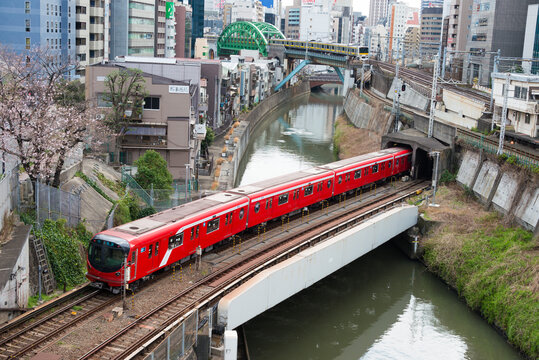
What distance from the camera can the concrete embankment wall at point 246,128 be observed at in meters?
36.0

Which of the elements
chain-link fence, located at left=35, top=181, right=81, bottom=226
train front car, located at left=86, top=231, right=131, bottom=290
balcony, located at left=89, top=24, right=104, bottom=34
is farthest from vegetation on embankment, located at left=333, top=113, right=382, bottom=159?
train front car, located at left=86, top=231, right=131, bottom=290

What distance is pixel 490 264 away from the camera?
75.2 feet

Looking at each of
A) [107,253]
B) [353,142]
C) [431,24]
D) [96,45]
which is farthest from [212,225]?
[431,24]

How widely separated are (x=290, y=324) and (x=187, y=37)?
262 ft

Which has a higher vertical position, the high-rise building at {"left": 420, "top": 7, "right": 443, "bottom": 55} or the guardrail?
the high-rise building at {"left": 420, "top": 7, "right": 443, "bottom": 55}

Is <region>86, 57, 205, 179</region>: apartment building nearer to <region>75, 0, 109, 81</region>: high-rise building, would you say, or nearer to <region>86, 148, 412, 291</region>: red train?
<region>86, 148, 412, 291</region>: red train

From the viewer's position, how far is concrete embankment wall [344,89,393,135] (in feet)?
165

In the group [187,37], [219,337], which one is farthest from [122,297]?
[187,37]

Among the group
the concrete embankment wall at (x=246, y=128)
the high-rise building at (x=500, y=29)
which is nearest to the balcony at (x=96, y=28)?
the concrete embankment wall at (x=246, y=128)

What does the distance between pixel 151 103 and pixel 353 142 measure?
74.7 ft

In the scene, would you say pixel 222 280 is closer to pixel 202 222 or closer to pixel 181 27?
pixel 202 222

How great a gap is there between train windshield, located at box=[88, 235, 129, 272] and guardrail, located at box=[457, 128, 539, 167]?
702 inches

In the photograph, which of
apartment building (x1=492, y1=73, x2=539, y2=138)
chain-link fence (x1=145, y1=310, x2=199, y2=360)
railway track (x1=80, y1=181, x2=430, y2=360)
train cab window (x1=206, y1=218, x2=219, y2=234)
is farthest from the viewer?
apartment building (x1=492, y1=73, x2=539, y2=138)

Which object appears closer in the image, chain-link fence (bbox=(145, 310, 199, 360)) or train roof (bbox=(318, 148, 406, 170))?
chain-link fence (bbox=(145, 310, 199, 360))
